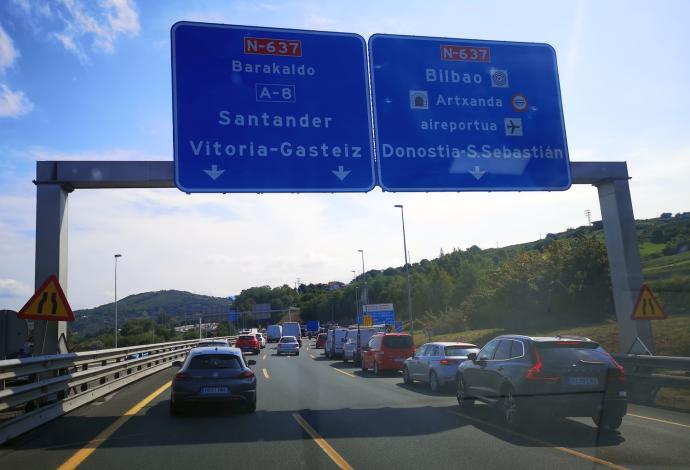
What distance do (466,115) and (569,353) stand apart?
573cm

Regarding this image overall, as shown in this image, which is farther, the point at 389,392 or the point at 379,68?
the point at 389,392

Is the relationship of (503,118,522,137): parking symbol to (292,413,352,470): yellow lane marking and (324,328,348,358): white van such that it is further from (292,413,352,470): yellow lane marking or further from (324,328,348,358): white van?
(324,328,348,358): white van

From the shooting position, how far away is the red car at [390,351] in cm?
2370

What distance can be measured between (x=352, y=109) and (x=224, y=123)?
9.09ft

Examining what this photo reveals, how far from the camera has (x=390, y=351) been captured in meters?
23.8

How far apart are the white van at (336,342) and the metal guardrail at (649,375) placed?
23754 mm

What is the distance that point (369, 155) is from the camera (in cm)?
1282

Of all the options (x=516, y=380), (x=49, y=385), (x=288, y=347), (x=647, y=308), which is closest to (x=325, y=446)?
(x=516, y=380)

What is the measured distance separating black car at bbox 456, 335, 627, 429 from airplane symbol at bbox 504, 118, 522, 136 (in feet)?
16.2

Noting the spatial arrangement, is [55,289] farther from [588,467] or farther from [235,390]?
[588,467]

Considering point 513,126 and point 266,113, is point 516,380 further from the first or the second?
point 266,113

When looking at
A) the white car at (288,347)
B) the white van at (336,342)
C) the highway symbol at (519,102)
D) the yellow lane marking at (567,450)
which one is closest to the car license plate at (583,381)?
the yellow lane marking at (567,450)

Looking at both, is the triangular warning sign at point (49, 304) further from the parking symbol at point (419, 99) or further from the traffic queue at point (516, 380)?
the parking symbol at point (419, 99)

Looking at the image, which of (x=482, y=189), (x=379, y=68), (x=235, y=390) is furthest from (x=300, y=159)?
(x=235, y=390)
